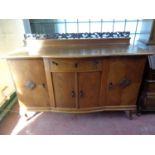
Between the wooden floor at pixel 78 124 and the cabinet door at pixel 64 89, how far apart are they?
252 mm

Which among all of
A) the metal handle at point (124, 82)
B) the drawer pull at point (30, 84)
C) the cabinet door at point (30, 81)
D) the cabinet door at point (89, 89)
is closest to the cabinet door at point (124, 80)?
the metal handle at point (124, 82)

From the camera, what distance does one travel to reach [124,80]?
5.01 feet

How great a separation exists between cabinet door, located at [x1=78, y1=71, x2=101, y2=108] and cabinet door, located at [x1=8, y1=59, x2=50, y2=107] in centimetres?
39

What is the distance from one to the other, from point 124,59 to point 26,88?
1.10 meters

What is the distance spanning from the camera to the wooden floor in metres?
1.59

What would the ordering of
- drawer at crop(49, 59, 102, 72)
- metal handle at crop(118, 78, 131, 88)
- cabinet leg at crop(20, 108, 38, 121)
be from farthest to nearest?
cabinet leg at crop(20, 108, 38, 121) < metal handle at crop(118, 78, 131, 88) < drawer at crop(49, 59, 102, 72)

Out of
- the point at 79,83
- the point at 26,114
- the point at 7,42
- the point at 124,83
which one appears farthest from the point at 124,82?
the point at 7,42

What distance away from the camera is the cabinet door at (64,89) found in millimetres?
1467

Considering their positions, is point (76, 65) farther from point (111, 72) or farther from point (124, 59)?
point (124, 59)

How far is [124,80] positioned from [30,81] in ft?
3.34

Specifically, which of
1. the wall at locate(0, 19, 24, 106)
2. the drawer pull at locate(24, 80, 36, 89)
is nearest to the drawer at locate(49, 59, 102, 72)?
the drawer pull at locate(24, 80, 36, 89)

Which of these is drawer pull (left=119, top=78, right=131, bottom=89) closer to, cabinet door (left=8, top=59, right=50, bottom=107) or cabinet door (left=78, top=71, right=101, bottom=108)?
cabinet door (left=78, top=71, right=101, bottom=108)

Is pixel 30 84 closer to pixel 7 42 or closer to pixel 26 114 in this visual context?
pixel 26 114

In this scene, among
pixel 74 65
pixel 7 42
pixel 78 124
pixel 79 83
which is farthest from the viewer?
pixel 7 42
